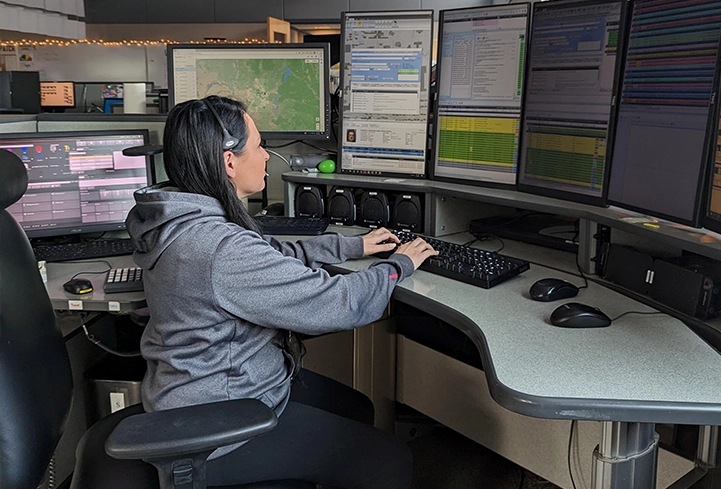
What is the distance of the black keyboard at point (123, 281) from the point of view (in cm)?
161

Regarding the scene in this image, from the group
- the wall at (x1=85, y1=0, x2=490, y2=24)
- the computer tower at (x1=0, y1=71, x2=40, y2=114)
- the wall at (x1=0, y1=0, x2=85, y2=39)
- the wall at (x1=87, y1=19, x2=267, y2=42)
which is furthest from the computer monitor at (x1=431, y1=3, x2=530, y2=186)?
the wall at (x1=87, y1=19, x2=267, y2=42)

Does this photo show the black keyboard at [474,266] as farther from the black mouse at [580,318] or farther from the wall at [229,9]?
the wall at [229,9]

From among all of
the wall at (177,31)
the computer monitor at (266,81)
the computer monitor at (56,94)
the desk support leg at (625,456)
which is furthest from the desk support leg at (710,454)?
the wall at (177,31)

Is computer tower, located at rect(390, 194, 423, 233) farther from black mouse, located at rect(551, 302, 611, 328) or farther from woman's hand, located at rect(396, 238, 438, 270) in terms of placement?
black mouse, located at rect(551, 302, 611, 328)

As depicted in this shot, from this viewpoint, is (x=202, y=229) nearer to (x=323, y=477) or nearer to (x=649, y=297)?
(x=323, y=477)

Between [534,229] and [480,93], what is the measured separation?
1.36ft

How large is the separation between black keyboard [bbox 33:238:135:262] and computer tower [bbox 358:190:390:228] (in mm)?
691

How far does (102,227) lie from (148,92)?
2407 millimetres

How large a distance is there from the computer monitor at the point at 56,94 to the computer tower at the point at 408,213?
2.73m

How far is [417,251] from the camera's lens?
5.28 ft

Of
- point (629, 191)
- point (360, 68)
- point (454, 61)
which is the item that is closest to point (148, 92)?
point (360, 68)

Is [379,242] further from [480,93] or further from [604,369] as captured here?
[604,369]

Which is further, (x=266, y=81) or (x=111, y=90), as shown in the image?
(x=111, y=90)

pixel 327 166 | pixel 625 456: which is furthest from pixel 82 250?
pixel 625 456
